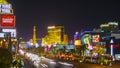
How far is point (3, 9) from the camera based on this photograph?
51.3 m

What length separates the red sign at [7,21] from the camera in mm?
47691

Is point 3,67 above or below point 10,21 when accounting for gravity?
below

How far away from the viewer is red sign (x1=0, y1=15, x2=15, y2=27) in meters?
47.7

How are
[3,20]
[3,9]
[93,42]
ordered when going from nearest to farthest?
1. [3,20]
2. [3,9]
3. [93,42]

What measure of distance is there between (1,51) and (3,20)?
22.2 m

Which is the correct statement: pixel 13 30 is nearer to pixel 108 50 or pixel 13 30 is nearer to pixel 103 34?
pixel 108 50

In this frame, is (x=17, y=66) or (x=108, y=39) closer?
(x=17, y=66)

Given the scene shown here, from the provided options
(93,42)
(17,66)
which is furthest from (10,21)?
(93,42)

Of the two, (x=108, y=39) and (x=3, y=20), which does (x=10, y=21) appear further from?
(x=108, y=39)

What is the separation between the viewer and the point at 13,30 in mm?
50656

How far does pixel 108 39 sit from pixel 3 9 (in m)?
116

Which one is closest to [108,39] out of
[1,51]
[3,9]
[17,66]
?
[3,9]

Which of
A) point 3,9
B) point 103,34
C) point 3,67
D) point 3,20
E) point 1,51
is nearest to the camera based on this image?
point 3,67

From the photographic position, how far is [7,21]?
48.1 m
